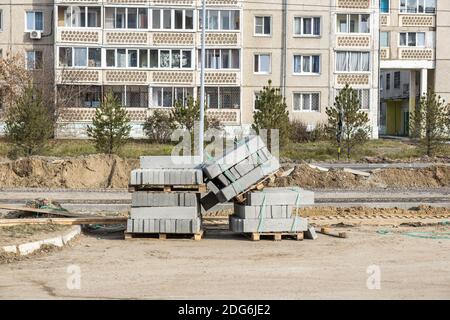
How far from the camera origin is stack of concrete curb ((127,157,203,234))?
15.7 meters

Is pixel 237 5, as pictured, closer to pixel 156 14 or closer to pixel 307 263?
pixel 156 14

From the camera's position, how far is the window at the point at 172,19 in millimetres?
49375

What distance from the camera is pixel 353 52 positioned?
168ft

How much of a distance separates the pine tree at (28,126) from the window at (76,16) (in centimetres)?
1646

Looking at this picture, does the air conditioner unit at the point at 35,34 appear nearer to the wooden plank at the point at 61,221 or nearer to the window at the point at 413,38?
the window at the point at 413,38

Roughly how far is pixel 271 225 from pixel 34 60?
36776 mm

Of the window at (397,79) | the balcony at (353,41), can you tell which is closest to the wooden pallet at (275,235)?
the balcony at (353,41)

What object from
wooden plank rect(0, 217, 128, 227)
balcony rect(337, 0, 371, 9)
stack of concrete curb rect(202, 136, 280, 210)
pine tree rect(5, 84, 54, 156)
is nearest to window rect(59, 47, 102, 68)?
pine tree rect(5, 84, 54, 156)

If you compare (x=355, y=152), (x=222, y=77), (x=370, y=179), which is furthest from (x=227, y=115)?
(x=370, y=179)

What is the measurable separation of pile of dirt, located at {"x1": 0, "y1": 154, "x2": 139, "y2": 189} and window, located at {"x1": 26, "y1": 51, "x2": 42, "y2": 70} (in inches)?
793

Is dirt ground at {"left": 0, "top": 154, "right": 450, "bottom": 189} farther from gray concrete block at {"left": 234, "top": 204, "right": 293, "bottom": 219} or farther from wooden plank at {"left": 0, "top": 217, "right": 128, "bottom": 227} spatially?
gray concrete block at {"left": 234, "top": 204, "right": 293, "bottom": 219}

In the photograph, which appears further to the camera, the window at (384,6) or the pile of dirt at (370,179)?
the window at (384,6)

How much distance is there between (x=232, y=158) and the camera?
15.8 m

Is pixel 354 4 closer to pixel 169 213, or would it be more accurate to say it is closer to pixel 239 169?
pixel 239 169
